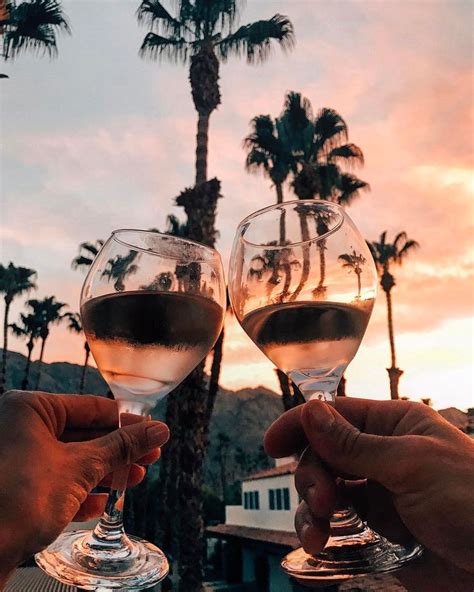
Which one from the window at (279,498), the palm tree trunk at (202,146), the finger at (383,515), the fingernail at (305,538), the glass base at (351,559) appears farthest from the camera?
the window at (279,498)

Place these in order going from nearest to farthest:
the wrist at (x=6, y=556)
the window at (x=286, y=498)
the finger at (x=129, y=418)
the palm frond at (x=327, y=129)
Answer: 1. the wrist at (x=6, y=556)
2. the finger at (x=129, y=418)
3. the palm frond at (x=327, y=129)
4. the window at (x=286, y=498)

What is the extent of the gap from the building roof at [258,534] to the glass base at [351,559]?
21454 millimetres

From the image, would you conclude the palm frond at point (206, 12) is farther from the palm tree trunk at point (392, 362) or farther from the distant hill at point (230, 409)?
the distant hill at point (230, 409)

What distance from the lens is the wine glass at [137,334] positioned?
1.51 m

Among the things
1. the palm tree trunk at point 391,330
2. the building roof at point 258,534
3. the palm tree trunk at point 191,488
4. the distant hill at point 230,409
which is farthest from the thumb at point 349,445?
the distant hill at point 230,409

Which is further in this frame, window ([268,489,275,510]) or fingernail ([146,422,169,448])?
window ([268,489,275,510])

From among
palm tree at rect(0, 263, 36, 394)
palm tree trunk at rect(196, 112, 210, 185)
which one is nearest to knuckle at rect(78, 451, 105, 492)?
palm tree trunk at rect(196, 112, 210, 185)

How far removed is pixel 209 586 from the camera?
36.1m

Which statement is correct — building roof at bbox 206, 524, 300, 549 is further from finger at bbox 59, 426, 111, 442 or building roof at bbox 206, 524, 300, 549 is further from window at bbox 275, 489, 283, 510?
finger at bbox 59, 426, 111, 442

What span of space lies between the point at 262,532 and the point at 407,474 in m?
32.2

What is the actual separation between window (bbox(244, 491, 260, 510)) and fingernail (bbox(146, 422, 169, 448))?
33518 mm

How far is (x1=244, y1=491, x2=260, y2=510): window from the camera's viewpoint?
33531 mm

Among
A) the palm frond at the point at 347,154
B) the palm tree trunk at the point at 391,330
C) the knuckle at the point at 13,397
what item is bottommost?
the knuckle at the point at 13,397

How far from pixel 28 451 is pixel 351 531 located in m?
0.92
